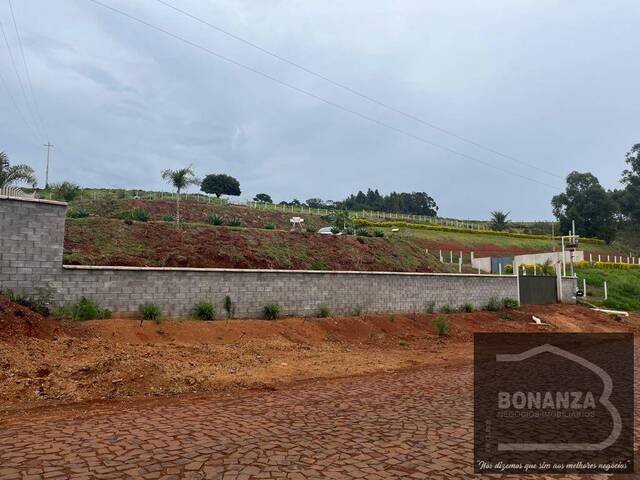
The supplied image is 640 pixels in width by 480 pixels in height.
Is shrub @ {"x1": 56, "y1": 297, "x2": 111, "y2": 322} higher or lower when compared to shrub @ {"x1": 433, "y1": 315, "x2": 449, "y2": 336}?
higher

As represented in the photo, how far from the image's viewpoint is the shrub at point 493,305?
24.5 m

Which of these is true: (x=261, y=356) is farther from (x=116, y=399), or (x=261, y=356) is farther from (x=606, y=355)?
(x=606, y=355)

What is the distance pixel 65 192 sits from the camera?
3734 centimetres

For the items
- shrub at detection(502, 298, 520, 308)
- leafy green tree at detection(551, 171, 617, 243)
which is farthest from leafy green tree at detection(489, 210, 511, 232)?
shrub at detection(502, 298, 520, 308)

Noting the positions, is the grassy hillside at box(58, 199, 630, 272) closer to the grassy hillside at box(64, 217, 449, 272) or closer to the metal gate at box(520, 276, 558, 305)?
the grassy hillside at box(64, 217, 449, 272)

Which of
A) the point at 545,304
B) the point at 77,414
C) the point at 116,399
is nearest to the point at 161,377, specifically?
the point at 116,399

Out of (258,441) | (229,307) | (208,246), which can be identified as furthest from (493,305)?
(258,441)

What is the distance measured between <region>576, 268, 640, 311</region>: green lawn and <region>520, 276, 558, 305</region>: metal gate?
14.3 feet

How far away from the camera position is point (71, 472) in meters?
4.46

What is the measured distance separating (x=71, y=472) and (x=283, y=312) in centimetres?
1274

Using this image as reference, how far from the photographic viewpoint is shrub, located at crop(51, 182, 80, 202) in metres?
36.9

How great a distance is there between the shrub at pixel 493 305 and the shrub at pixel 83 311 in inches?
741

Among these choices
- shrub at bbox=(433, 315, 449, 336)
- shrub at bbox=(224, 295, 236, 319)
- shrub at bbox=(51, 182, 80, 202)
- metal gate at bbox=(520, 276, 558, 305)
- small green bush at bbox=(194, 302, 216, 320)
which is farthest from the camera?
shrub at bbox=(51, 182, 80, 202)

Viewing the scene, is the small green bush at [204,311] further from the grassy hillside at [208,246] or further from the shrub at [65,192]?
the shrub at [65,192]
